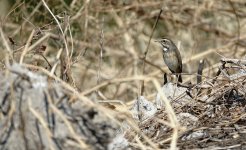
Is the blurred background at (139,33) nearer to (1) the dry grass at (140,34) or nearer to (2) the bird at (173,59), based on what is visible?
(1) the dry grass at (140,34)

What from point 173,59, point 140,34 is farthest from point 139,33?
point 173,59

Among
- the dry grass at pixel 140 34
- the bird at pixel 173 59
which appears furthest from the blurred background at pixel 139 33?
the bird at pixel 173 59

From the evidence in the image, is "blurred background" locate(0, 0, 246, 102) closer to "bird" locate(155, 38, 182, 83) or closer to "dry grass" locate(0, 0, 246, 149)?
"dry grass" locate(0, 0, 246, 149)

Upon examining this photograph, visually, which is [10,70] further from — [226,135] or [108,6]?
[108,6]

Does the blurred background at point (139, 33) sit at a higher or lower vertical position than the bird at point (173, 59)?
lower

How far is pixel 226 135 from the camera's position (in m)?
3.72

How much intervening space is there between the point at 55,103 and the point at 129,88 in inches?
231

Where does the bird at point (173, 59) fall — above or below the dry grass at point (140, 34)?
above

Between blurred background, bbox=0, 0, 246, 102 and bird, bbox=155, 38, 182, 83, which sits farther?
blurred background, bbox=0, 0, 246, 102

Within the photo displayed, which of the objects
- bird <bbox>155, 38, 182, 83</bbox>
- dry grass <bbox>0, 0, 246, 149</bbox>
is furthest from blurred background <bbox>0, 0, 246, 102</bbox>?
bird <bbox>155, 38, 182, 83</bbox>

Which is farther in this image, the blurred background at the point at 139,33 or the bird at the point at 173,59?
the blurred background at the point at 139,33

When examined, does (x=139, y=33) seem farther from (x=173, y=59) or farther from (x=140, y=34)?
(x=173, y=59)

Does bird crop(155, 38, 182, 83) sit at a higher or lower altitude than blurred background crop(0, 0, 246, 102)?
higher

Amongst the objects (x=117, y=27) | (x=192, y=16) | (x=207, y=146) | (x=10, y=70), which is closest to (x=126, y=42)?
(x=117, y=27)
